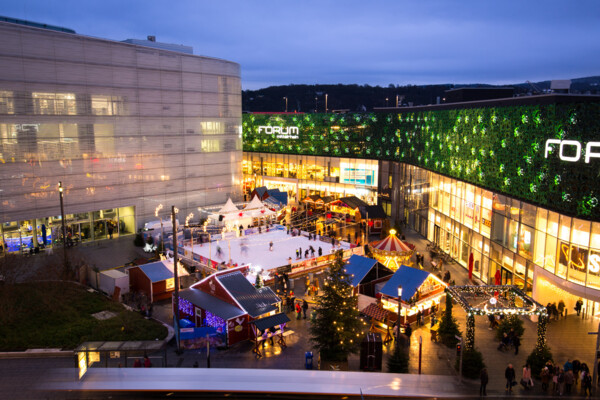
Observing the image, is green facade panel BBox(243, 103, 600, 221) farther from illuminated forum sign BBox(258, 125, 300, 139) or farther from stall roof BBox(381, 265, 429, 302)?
illuminated forum sign BBox(258, 125, 300, 139)

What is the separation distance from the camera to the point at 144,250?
1476 inches

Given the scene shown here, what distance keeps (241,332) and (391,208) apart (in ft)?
116

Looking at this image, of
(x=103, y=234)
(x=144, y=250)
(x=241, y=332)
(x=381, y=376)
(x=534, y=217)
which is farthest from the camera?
(x=103, y=234)

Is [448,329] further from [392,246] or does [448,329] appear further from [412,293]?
[392,246]

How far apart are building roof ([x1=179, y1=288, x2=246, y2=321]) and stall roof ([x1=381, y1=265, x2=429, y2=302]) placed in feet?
24.8

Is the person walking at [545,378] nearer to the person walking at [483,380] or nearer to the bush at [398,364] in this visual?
the person walking at [483,380]

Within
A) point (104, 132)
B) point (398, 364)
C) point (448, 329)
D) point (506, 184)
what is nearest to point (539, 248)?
point (506, 184)

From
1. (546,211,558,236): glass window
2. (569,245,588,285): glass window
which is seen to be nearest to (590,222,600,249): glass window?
(569,245,588,285): glass window

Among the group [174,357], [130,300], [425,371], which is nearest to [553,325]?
[425,371]

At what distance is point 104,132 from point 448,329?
112 ft

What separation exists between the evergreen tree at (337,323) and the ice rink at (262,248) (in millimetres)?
11626

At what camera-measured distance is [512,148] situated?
25.6 meters

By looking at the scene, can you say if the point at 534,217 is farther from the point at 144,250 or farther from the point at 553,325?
the point at 144,250

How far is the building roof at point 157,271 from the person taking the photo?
88.4 feet
